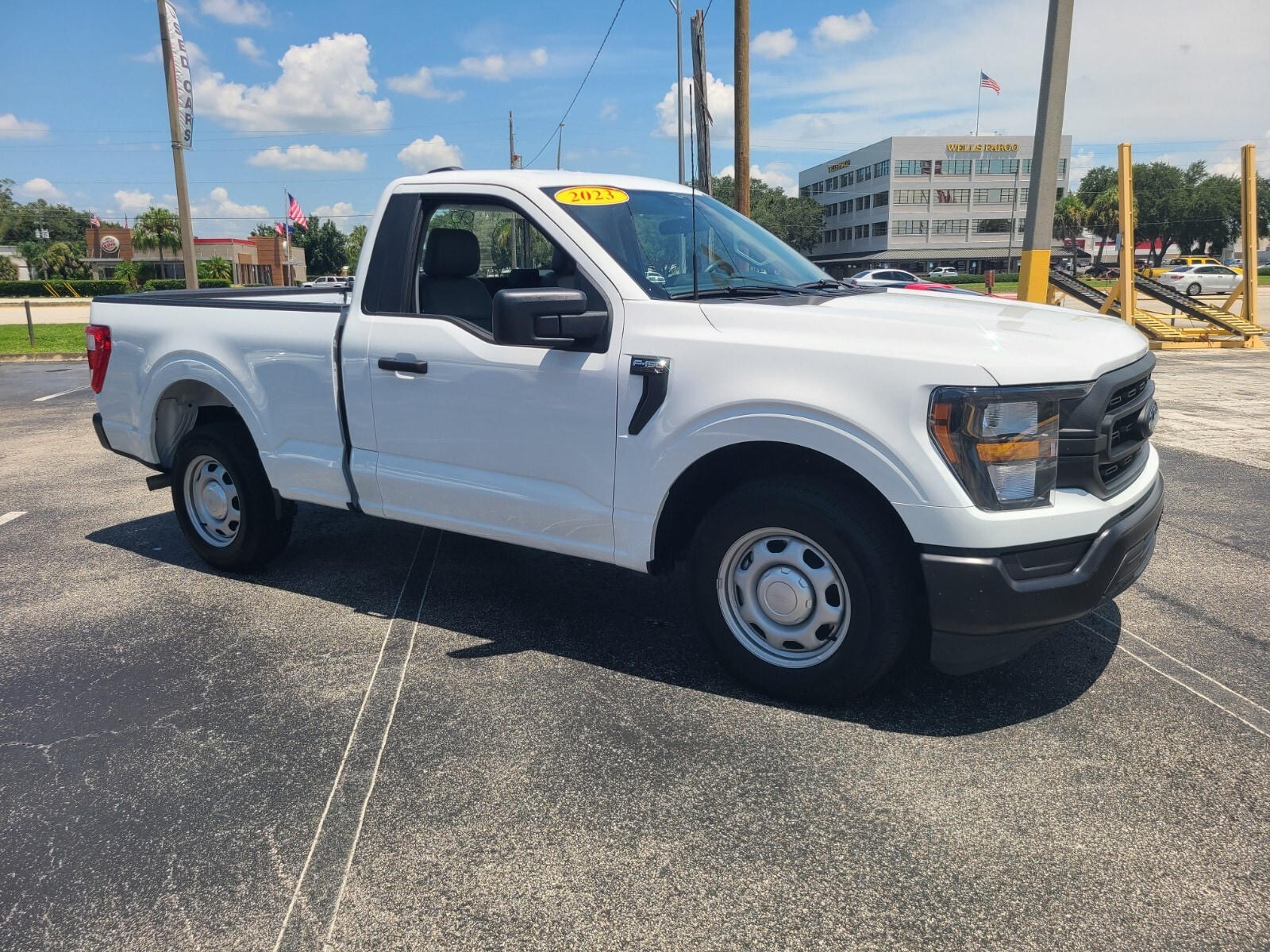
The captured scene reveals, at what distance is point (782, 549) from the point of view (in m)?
3.49

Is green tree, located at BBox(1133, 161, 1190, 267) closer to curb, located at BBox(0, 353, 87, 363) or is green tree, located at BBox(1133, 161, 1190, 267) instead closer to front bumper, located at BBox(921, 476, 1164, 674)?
curb, located at BBox(0, 353, 87, 363)

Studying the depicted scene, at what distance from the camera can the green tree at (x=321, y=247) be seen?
10256 cm

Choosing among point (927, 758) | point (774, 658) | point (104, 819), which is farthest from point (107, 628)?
point (927, 758)

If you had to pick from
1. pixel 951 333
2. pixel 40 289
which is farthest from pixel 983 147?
pixel 951 333

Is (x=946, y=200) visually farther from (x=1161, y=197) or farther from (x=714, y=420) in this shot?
(x=714, y=420)

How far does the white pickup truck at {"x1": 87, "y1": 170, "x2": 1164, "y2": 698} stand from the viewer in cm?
309

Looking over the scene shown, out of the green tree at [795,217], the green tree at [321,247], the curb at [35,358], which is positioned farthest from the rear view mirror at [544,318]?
the green tree at [795,217]

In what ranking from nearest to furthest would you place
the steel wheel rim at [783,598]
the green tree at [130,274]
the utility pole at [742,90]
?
the steel wheel rim at [783,598] < the utility pole at [742,90] < the green tree at [130,274]

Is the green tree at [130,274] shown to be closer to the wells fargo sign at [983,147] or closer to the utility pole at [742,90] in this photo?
the utility pole at [742,90]

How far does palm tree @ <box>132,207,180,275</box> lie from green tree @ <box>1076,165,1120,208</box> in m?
91.3

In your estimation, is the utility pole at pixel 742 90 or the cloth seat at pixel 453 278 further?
the utility pole at pixel 742 90


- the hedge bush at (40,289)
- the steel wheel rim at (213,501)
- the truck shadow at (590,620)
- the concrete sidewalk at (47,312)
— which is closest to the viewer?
the truck shadow at (590,620)

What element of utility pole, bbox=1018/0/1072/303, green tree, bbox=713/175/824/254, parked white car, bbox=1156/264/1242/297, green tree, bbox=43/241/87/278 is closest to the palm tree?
green tree, bbox=43/241/87/278

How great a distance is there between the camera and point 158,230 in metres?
81.7
